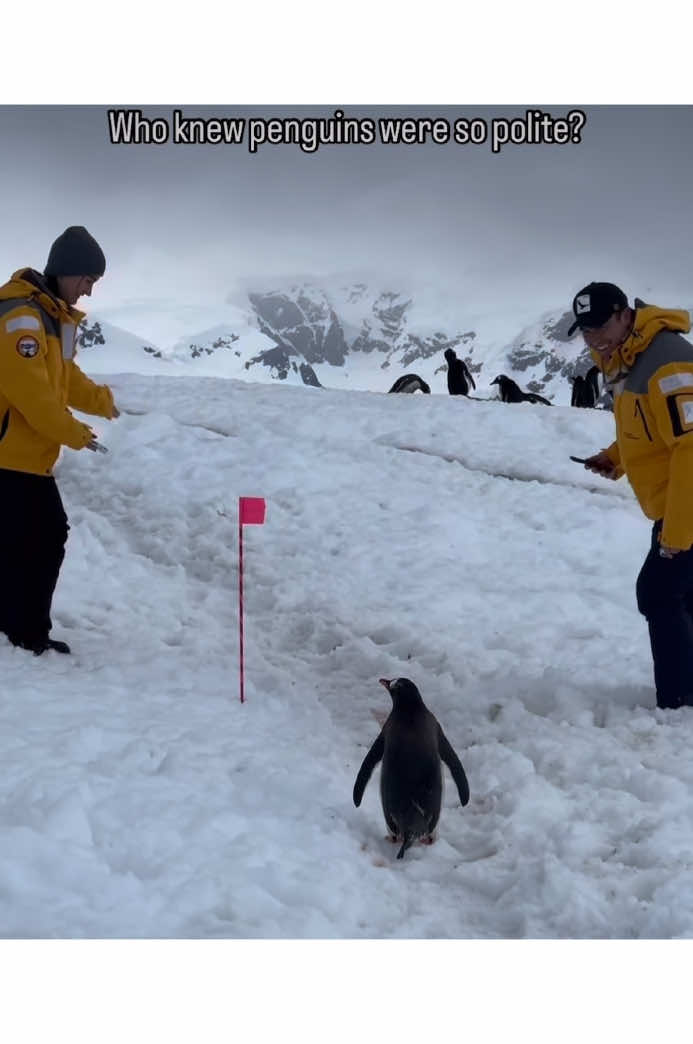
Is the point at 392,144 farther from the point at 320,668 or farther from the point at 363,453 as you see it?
the point at 363,453

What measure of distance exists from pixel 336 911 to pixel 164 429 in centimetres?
816

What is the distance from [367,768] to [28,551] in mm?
2189

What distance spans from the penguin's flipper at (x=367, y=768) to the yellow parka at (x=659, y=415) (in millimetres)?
1497

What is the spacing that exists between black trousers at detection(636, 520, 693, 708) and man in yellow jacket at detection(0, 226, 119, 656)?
2.76 m

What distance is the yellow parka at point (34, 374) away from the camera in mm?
3969

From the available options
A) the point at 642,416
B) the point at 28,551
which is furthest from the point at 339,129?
the point at 28,551

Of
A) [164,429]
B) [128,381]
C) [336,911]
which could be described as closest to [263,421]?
[164,429]

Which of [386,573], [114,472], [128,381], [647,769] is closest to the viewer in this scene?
[647,769]

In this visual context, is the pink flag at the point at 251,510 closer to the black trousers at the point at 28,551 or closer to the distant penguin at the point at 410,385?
the black trousers at the point at 28,551

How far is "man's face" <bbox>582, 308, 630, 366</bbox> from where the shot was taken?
371 cm

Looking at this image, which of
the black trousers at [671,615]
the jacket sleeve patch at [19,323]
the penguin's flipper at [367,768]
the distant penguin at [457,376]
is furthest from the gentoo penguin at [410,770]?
the distant penguin at [457,376]

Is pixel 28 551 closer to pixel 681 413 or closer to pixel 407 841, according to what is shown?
pixel 407 841

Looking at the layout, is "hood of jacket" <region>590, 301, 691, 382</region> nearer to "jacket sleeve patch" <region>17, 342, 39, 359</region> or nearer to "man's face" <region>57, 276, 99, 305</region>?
"man's face" <region>57, 276, 99, 305</region>

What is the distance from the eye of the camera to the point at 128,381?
13602 mm
